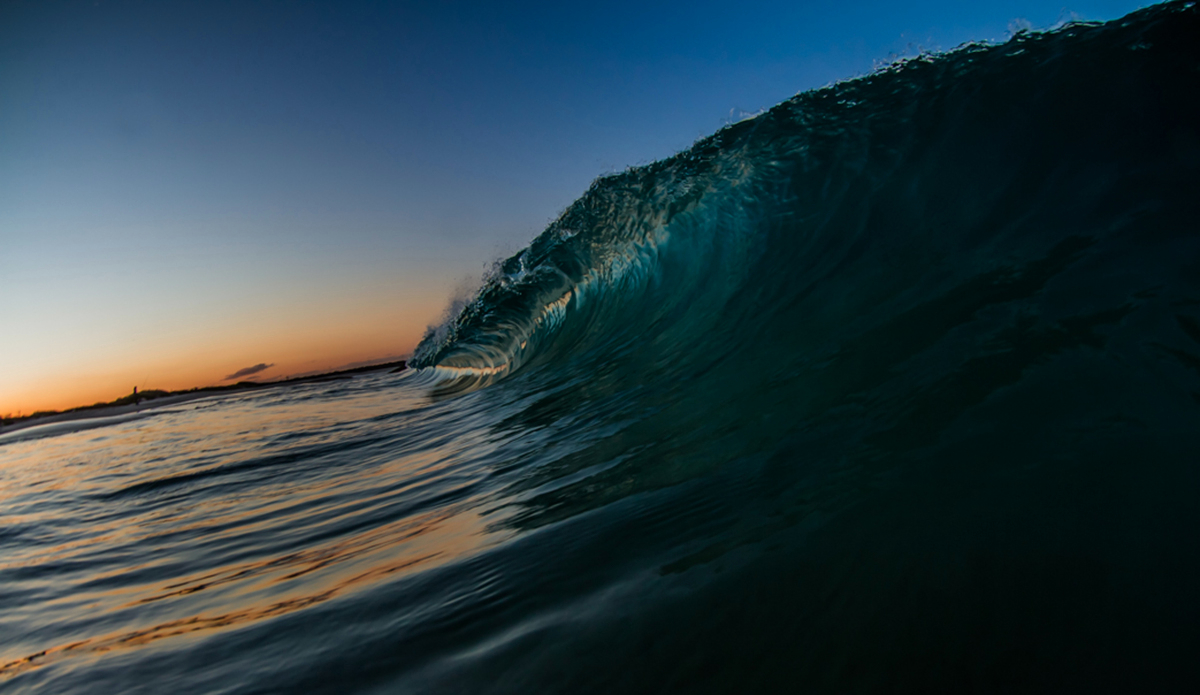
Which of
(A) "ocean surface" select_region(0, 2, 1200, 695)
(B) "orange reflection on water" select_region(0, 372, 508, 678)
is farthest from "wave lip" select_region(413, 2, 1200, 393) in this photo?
(B) "orange reflection on water" select_region(0, 372, 508, 678)

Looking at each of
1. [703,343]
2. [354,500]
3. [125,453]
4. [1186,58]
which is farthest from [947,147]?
[125,453]

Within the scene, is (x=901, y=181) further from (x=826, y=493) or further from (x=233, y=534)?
(x=233, y=534)

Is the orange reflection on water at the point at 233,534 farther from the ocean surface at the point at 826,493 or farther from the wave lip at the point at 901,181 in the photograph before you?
the wave lip at the point at 901,181

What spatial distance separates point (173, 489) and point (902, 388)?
4.55 meters

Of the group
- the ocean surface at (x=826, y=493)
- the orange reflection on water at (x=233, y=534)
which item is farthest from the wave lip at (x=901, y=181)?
the orange reflection on water at (x=233, y=534)

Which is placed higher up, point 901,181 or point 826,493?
point 901,181

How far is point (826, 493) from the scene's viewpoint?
4.29ft

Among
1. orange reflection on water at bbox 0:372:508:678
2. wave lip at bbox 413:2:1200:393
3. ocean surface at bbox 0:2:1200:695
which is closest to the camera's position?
ocean surface at bbox 0:2:1200:695

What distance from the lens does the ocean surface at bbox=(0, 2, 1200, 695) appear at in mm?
879

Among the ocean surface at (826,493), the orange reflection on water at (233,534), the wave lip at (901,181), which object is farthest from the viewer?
the wave lip at (901,181)

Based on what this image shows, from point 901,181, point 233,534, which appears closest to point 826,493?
point 233,534

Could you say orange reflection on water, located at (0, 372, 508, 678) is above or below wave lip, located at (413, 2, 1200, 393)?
below

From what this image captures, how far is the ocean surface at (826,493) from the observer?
88 centimetres

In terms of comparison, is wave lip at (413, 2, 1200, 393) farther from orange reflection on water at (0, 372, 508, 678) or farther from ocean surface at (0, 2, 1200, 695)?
orange reflection on water at (0, 372, 508, 678)
